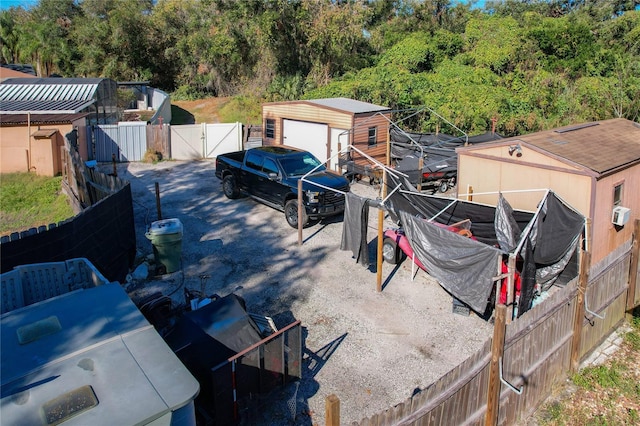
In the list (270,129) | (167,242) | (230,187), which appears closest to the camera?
(167,242)

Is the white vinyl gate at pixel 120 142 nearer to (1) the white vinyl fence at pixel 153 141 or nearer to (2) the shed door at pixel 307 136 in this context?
(1) the white vinyl fence at pixel 153 141

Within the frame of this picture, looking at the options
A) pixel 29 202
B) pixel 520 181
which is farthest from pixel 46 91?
pixel 520 181

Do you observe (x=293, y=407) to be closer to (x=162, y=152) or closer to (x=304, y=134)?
(x=304, y=134)

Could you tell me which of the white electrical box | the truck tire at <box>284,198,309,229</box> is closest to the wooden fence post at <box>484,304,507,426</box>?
the white electrical box

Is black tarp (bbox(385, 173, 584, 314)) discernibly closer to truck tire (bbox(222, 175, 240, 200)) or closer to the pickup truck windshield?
the pickup truck windshield

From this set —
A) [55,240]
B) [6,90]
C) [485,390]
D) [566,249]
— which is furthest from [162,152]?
[485,390]

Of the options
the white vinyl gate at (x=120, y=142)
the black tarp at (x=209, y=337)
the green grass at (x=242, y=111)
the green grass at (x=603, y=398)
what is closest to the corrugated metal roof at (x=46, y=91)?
the white vinyl gate at (x=120, y=142)

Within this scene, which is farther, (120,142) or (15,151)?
(120,142)

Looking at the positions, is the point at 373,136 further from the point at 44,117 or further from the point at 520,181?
the point at 44,117
